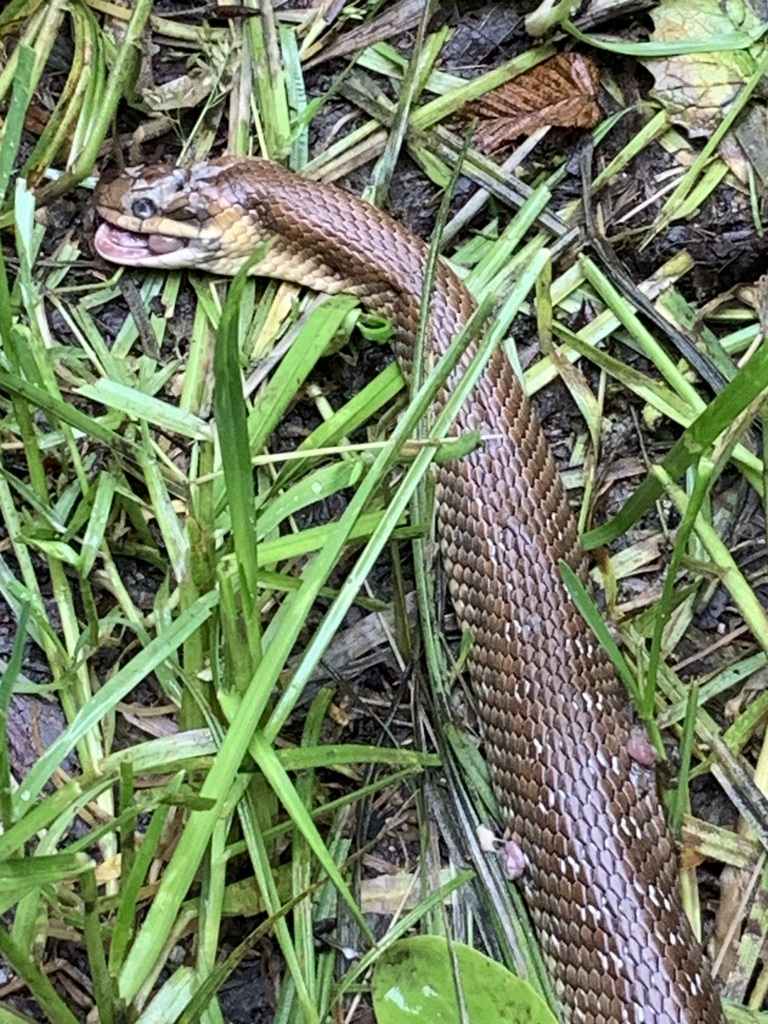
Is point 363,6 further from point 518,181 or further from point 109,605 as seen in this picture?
point 109,605

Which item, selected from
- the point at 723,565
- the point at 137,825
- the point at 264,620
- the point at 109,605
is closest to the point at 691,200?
the point at 723,565

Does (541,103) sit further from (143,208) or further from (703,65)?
(143,208)

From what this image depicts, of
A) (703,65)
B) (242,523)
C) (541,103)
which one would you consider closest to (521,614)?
(242,523)

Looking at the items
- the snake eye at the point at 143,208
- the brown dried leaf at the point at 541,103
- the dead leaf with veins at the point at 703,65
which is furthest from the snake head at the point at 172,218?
the dead leaf with veins at the point at 703,65

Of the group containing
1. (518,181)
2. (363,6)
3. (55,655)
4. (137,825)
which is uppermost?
(363,6)

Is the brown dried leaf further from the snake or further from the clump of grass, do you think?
the snake

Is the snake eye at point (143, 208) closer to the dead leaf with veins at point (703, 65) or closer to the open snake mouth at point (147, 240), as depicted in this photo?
the open snake mouth at point (147, 240)
